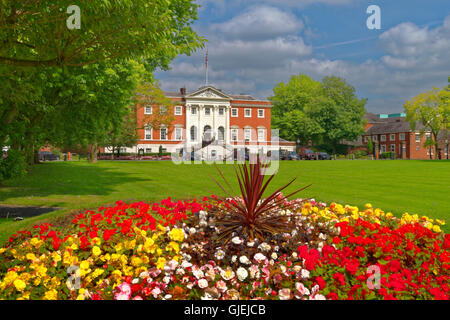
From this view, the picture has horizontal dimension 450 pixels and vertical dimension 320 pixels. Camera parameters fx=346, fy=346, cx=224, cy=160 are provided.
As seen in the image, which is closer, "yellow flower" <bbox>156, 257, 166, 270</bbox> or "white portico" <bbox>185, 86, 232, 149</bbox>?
"yellow flower" <bbox>156, 257, 166, 270</bbox>

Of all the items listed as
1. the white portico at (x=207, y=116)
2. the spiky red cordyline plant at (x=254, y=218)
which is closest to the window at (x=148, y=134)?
the white portico at (x=207, y=116)

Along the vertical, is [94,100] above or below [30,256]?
above

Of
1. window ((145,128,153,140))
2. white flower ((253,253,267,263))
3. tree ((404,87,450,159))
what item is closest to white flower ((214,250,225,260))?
white flower ((253,253,267,263))

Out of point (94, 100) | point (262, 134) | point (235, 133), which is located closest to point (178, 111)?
point (235, 133)

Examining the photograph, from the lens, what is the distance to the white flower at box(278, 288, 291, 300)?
3.50m

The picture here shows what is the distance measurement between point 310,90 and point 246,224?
81.5 meters

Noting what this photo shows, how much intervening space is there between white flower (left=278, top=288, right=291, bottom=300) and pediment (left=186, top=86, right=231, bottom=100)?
68988 mm

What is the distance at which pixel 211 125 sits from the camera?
72.8m

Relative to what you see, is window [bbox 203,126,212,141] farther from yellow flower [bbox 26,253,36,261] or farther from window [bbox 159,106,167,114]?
yellow flower [bbox 26,253,36,261]

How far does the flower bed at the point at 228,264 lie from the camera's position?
3678mm

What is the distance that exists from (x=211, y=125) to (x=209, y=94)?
6.45 meters

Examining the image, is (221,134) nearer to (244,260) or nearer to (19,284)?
(244,260)

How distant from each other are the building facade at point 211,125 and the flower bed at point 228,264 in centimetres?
6154
